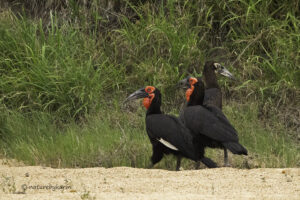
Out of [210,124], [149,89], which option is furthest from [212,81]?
[210,124]

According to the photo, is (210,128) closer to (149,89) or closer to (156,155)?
(156,155)

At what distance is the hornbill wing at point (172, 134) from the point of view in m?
5.92

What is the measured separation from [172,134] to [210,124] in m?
0.38

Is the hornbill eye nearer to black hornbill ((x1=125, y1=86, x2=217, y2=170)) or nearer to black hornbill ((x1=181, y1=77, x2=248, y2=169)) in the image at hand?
black hornbill ((x1=125, y1=86, x2=217, y2=170))

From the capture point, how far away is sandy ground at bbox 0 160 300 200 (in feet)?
14.7

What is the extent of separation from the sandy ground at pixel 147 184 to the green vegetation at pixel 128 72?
698mm

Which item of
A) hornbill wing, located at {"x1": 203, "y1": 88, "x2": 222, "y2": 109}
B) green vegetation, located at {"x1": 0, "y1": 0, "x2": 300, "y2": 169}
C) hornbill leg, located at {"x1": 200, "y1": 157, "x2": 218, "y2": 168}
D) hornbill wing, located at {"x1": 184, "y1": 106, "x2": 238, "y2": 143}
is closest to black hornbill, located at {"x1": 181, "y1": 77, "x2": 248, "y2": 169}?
hornbill wing, located at {"x1": 184, "y1": 106, "x2": 238, "y2": 143}

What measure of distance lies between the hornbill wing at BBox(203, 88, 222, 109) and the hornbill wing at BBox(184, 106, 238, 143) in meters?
0.81

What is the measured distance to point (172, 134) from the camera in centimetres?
598

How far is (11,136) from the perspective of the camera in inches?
283

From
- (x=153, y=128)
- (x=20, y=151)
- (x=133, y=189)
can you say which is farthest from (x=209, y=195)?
(x=20, y=151)

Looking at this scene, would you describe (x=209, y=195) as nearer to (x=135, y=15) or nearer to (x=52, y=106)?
(x=52, y=106)

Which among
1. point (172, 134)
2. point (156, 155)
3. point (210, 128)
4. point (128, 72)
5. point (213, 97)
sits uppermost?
point (210, 128)

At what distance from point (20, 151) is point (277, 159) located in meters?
2.71
